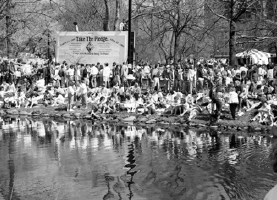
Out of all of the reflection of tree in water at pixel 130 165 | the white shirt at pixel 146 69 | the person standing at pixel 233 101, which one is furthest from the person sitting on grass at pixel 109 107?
the reflection of tree in water at pixel 130 165

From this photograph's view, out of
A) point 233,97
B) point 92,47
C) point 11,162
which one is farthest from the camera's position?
point 92,47

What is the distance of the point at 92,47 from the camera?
37438 mm

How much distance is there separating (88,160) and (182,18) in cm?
3347

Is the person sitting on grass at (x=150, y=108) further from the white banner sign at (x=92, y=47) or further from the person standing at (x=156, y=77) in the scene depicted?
the white banner sign at (x=92, y=47)

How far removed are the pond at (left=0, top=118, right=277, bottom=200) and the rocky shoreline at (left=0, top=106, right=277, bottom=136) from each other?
1.53m

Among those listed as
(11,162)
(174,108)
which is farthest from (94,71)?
(11,162)

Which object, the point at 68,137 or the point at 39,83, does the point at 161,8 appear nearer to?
the point at 39,83

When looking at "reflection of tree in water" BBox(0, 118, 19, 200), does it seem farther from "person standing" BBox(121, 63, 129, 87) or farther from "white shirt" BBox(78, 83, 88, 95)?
"person standing" BBox(121, 63, 129, 87)

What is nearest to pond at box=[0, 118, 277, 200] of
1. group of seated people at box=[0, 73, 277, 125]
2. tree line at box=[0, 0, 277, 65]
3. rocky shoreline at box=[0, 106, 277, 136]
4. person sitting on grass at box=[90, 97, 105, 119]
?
rocky shoreline at box=[0, 106, 277, 136]

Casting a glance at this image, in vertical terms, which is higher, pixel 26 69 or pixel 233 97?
pixel 26 69

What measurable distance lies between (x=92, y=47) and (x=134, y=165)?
2429 centimetres

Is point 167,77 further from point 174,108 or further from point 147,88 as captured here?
point 174,108

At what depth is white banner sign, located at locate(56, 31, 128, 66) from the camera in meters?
36.6

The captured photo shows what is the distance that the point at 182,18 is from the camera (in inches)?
1837
